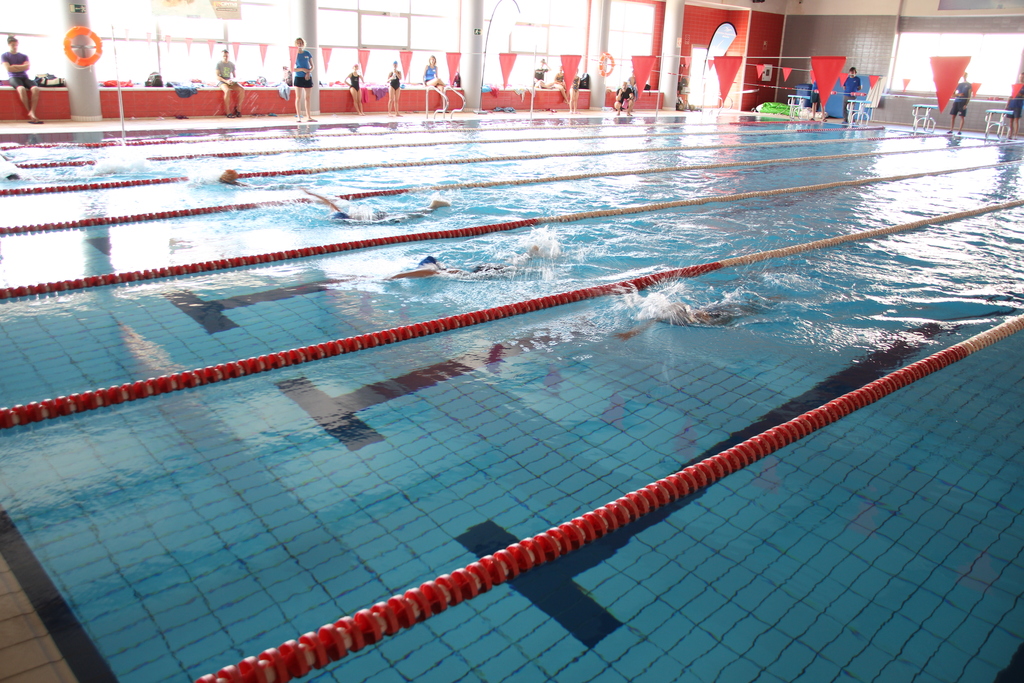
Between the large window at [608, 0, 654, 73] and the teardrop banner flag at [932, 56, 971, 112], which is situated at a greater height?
the large window at [608, 0, 654, 73]

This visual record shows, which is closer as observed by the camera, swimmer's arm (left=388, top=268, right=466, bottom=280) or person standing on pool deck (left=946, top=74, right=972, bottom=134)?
swimmer's arm (left=388, top=268, right=466, bottom=280)

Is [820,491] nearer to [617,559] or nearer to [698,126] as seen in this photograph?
[617,559]

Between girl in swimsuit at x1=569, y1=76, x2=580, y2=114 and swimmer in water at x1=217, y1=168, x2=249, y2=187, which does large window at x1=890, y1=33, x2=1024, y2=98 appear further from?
swimmer in water at x1=217, y1=168, x2=249, y2=187

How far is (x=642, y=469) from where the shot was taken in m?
2.41

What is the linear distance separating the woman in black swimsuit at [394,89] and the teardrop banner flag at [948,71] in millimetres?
10871

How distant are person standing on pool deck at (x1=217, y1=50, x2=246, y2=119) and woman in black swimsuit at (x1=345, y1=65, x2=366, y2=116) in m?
2.25

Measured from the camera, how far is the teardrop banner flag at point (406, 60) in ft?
56.4

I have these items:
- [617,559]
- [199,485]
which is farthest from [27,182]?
[617,559]

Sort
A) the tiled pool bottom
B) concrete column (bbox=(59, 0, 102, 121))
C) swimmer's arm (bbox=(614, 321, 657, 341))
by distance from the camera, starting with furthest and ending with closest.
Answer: concrete column (bbox=(59, 0, 102, 121)), swimmer's arm (bbox=(614, 321, 657, 341)), the tiled pool bottom

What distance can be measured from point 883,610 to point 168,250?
4526mm

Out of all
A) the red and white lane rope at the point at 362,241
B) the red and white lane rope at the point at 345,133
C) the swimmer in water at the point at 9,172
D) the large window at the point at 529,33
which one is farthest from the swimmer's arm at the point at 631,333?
the large window at the point at 529,33

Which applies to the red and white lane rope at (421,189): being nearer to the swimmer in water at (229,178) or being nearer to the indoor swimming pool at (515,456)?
the indoor swimming pool at (515,456)

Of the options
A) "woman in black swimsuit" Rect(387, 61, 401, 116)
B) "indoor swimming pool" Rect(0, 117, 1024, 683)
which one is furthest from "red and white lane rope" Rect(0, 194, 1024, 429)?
"woman in black swimsuit" Rect(387, 61, 401, 116)

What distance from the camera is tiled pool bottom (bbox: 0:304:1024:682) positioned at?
167 cm
